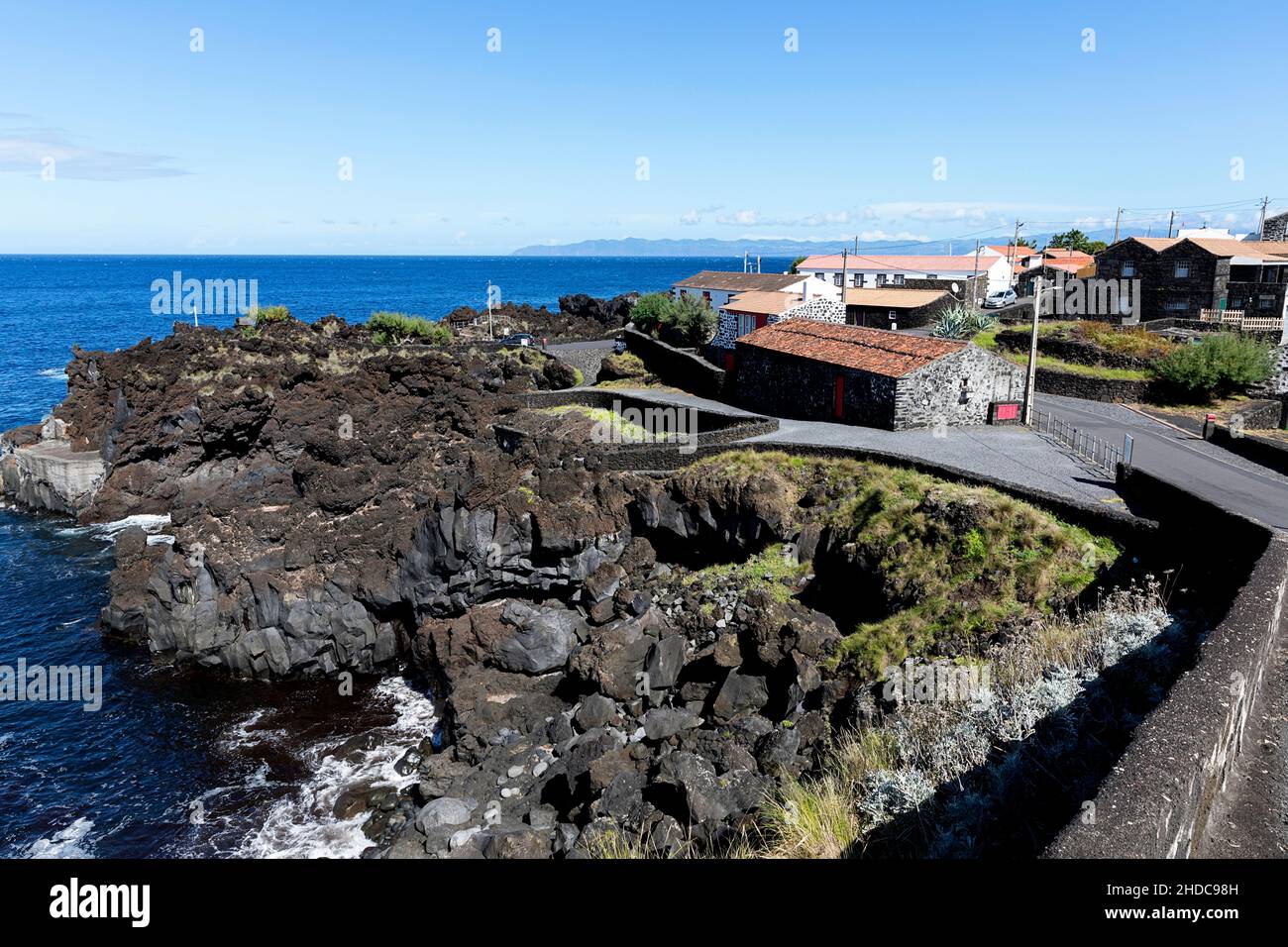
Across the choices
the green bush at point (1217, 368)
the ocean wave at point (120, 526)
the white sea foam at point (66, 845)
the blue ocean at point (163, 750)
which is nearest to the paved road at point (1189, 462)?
the green bush at point (1217, 368)

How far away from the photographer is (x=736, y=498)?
90.8 ft

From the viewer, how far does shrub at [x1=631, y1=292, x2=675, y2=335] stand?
5412 centimetres

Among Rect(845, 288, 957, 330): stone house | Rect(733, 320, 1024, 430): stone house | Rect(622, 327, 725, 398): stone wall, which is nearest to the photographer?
Rect(733, 320, 1024, 430): stone house

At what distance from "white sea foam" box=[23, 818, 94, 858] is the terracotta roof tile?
28713 mm

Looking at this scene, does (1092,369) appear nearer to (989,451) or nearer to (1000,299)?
(989,451)

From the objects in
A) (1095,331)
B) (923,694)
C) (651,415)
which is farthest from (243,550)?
(1095,331)

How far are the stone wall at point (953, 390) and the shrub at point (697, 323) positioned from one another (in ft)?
67.0

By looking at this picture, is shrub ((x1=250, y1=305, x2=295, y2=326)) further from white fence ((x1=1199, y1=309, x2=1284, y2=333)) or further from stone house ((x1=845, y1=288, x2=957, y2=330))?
white fence ((x1=1199, y1=309, x2=1284, y2=333))

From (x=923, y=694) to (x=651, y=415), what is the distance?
75.8 ft

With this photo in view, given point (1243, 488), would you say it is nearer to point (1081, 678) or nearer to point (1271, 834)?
point (1081, 678)

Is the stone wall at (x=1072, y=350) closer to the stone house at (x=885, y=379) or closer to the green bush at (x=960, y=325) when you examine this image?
the green bush at (x=960, y=325)

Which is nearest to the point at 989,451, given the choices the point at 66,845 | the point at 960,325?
the point at 960,325

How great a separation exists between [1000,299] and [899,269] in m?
8.85

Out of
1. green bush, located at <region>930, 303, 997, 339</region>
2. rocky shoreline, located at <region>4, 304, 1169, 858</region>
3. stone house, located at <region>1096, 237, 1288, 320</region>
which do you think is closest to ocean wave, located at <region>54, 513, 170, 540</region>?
rocky shoreline, located at <region>4, 304, 1169, 858</region>
